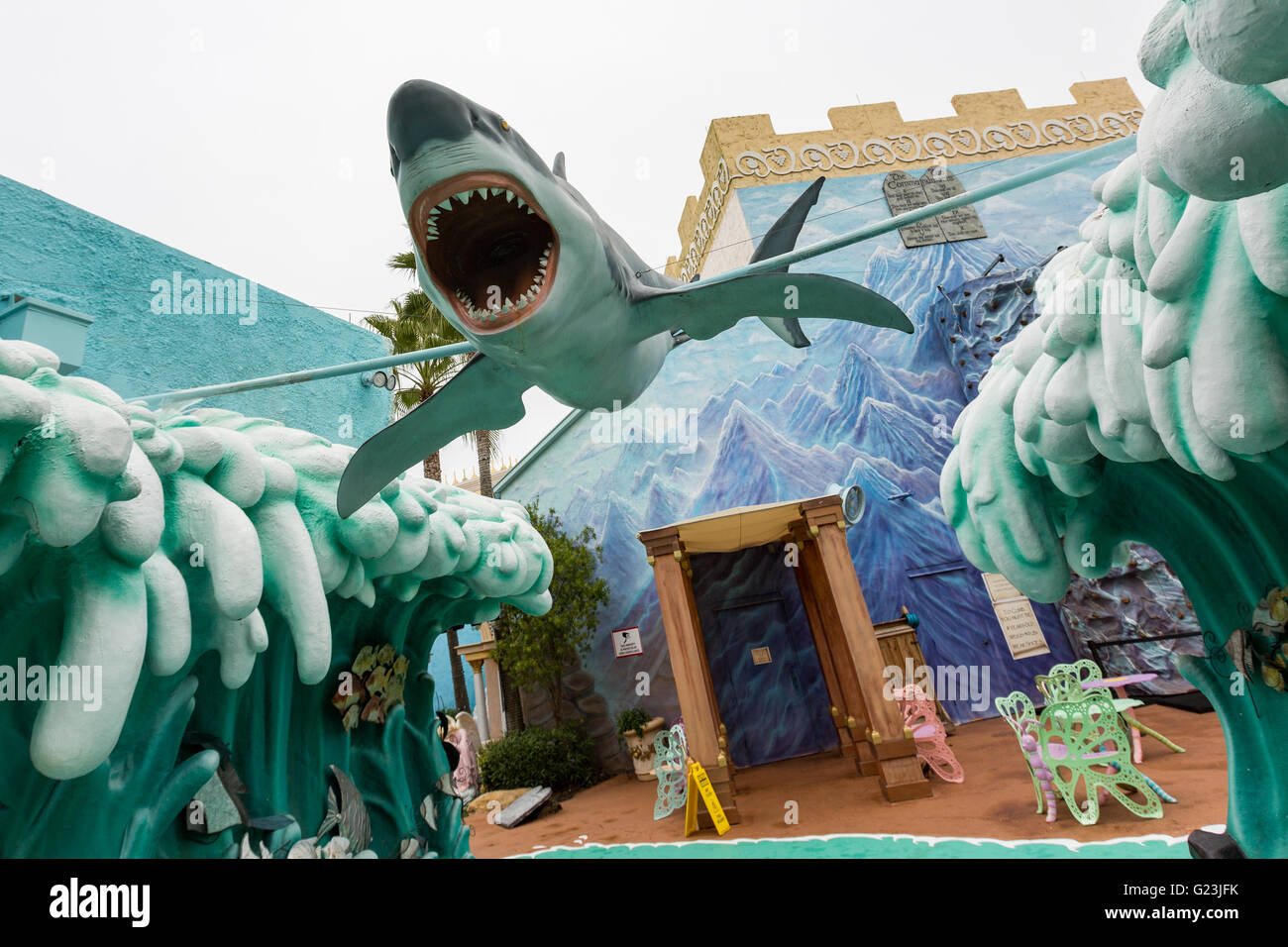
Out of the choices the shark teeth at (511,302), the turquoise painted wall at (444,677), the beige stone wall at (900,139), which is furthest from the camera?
the turquoise painted wall at (444,677)

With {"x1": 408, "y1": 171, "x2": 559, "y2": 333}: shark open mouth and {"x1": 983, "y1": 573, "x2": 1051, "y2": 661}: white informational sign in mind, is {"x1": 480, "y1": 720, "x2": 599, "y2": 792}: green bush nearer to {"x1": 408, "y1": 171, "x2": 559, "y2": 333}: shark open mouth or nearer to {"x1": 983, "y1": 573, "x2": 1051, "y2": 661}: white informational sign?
{"x1": 983, "y1": 573, "x2": 1051, "y2": 661}: white informational sign

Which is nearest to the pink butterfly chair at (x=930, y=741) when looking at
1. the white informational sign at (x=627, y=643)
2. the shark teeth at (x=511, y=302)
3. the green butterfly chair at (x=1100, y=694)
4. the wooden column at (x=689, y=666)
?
the green butterfly chair at (x=1100, y=694)

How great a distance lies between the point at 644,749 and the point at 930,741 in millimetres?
5451

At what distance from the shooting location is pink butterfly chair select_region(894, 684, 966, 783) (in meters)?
8.52

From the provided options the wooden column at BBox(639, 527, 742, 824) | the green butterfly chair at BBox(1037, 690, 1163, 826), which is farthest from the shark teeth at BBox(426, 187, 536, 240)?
the wooden column at BBox(639, 527, 742, 824)

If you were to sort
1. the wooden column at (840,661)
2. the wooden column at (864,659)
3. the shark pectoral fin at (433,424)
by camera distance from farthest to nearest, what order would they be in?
the wooden column at (840,661)
the wooden column at (864,659)
the shark pectoral fin at (433,424)

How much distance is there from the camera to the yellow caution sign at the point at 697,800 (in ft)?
26.9

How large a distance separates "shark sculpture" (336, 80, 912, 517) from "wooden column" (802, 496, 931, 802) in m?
6.89

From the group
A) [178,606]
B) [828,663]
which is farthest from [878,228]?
[828,663]

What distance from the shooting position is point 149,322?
20.4 feet

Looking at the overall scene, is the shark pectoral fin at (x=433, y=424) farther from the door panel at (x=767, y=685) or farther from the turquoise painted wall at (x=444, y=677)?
the turquoise painted wall at (x=444, y=677)

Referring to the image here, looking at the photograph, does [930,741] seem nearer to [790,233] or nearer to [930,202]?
[790,233]

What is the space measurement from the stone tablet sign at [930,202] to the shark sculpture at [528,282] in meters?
16.2
